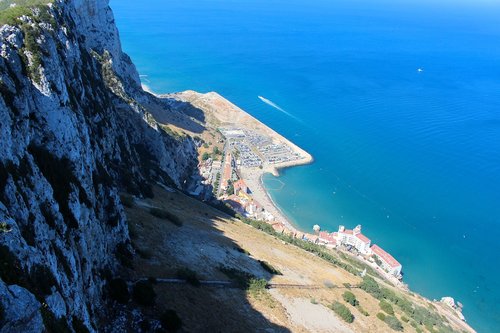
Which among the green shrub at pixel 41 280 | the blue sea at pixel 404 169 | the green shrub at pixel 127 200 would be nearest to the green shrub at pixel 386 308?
the green shrub at pixel 127 200

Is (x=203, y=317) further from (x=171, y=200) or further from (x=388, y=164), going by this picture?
(x=388, y=164)

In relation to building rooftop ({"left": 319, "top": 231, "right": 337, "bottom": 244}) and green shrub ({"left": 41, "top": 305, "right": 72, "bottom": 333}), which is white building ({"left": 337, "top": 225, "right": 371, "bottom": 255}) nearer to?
building rooftop ({"left": 319, "top": 231, "right": 337, "bottom": 244})

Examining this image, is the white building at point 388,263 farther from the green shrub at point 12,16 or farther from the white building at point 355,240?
the green shrub at point 12,16

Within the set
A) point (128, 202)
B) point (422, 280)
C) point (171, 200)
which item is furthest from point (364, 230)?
point (128, 202)

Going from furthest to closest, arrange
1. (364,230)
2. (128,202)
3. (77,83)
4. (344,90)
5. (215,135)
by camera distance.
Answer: (344,90) < (215,135) < (364,230) < (128,202) < (77,83)

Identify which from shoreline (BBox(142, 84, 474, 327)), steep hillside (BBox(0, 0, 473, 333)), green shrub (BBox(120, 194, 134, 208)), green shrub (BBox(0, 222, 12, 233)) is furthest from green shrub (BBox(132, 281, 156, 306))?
shoreline (BBox(142, 84, 474, 327))
